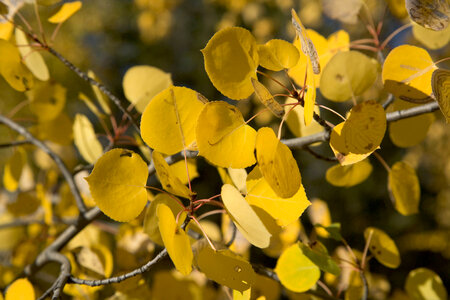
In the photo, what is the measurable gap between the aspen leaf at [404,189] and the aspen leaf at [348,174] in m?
0.03

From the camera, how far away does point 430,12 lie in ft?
1.07

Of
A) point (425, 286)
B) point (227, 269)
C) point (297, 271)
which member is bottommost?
point (425, 286)

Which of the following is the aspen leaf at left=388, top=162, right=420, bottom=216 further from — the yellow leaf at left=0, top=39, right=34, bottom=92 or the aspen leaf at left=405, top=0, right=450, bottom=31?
the yellow leaf at left=0, top=39, right=34, bottom=92

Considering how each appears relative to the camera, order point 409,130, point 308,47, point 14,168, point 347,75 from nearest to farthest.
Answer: point 308,47 → point 347,75 → point 409,130 → point 14,168

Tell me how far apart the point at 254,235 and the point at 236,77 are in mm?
116

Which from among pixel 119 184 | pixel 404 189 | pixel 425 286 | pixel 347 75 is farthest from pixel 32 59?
pixel 425 286

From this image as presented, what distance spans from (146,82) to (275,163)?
287mm

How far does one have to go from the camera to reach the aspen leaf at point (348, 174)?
1.51 ft

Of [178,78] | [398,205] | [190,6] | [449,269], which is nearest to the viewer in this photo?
[398,205]

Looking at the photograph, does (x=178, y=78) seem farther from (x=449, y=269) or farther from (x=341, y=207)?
(x=449, y=269)

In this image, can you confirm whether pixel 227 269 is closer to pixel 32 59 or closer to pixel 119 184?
pixel 119 184

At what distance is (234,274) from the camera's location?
305 mm

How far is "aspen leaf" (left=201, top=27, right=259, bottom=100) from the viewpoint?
0.95 ft

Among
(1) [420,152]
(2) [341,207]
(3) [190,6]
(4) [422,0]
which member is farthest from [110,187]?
(3) [190,6]
